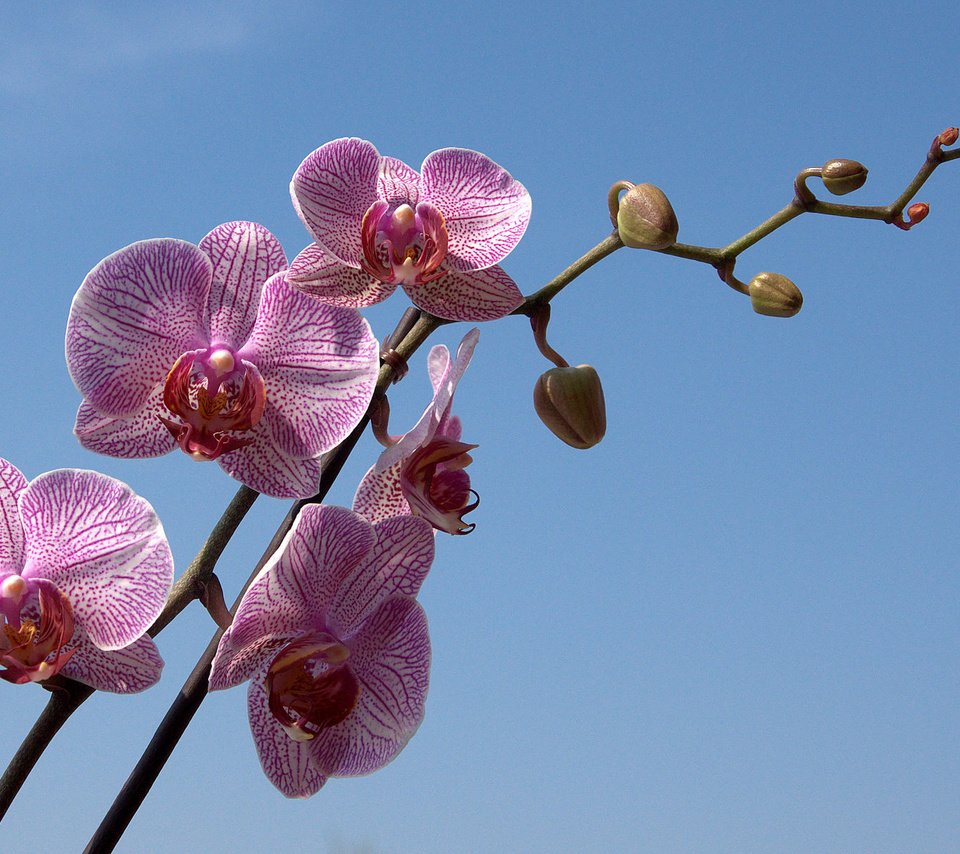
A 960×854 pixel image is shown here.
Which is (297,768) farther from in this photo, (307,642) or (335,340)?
(335,340)

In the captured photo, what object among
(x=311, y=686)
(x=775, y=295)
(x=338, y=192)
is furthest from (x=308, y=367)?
(x=775, y=295)

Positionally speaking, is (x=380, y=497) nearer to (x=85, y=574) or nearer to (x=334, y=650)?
(x=334, y=650)

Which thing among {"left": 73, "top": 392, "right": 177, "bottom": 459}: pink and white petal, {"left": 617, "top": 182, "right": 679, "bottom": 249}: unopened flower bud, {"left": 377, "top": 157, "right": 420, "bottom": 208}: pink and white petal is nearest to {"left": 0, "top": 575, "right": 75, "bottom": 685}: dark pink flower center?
{"left": 73, "top": 392, "right": 177, "bottom": 459}: pink and white petal

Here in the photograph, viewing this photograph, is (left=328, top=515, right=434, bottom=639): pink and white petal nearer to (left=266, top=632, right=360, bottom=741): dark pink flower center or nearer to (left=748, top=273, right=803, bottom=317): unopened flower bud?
(left=266, top=632, right=360, bottom=741): dark pink flower center

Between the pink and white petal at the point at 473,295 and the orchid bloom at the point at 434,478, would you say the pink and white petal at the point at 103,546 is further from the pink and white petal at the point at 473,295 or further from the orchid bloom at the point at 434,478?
the pink and white petal at the point at 473,295

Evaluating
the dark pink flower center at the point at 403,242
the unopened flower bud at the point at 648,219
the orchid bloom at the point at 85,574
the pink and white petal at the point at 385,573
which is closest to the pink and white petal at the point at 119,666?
the orchid bloom at the point at 85,574

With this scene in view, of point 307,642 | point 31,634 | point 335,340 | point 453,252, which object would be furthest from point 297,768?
point 453,252
